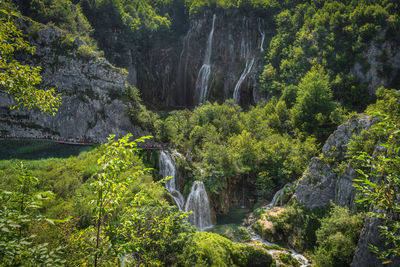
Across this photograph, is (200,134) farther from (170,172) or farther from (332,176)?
(332,176)

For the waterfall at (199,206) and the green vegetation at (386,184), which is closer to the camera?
the green vegetation at (386,184)

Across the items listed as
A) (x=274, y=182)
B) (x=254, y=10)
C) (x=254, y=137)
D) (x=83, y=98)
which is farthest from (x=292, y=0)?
(x=83, y=98)

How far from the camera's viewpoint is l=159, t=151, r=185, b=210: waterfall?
2175 centimetres

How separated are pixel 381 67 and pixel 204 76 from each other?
29.7 metres

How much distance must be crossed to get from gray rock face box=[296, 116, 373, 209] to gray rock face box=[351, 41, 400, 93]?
17484 millimetres

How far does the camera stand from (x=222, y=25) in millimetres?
49781

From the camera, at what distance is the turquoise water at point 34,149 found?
20061 millimetres

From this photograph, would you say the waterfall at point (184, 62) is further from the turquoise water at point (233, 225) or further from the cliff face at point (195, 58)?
the turquoise water at point (233, 225)

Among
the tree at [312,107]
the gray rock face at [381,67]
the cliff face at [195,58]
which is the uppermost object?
the cliff face at [195,58]

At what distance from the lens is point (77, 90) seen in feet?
101

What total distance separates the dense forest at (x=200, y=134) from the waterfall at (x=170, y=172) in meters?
0.24

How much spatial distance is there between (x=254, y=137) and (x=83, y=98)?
23435 mm

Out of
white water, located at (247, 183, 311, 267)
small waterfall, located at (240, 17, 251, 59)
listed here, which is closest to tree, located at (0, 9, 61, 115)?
white water, located at (247, 183, 311, 267)

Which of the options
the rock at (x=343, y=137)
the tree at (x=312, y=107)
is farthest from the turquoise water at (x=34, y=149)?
the tree at (x=312, y=107)
